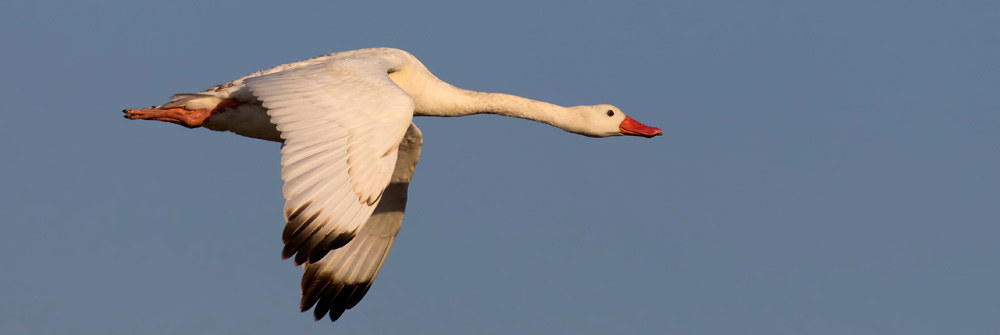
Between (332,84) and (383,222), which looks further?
(383,222)

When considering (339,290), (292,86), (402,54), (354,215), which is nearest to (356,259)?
(339,290)

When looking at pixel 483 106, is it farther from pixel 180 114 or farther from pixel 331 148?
pixel 331 148

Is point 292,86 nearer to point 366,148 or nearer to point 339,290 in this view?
point 366,148

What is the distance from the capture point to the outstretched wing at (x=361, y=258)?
57.7ft

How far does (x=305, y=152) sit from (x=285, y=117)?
83 cm

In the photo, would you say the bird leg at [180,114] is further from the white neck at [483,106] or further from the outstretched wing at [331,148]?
the white neck at [483,106]

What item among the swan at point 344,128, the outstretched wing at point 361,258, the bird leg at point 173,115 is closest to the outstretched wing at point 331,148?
the swan at point 344,128

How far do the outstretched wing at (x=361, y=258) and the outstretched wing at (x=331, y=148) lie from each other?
441cm

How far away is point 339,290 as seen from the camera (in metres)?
17.7

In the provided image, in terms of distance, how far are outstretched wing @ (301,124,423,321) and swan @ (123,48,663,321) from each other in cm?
1

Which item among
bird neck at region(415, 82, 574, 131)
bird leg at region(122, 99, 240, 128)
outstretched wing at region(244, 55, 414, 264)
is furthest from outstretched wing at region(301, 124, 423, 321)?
outstretched wing at region(244, 55, 414, 264)

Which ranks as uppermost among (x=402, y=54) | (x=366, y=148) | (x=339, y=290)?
(x=402, y=54)

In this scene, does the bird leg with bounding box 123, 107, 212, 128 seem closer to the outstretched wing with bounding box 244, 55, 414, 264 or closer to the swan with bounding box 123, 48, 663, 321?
the swan with bounding box 123, 48, 663, 321

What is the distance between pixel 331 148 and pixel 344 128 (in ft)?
1.16
